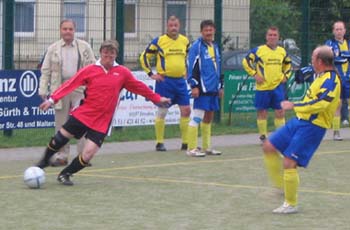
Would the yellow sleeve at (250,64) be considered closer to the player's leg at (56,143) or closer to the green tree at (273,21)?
the green tree at (273,21)

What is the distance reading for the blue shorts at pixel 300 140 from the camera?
10258mm

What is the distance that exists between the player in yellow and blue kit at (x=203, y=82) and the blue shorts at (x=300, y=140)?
5183 mm

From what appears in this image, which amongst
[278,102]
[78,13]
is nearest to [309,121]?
[278,102]

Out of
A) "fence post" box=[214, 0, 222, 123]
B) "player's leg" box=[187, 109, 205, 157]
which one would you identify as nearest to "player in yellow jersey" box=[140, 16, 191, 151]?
"player's leg" box=[187, 109, 205, 157]

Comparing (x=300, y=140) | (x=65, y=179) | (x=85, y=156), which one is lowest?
(x=65, y=179)

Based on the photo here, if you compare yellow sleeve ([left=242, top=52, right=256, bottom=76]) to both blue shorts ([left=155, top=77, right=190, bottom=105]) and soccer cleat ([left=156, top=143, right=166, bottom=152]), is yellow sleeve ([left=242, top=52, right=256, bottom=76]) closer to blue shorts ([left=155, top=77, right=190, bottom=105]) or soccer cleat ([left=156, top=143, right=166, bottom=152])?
blue shorts ([left=155, top=77, right=190, bottom=105])

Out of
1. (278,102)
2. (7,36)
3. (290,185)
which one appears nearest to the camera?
(290,185)

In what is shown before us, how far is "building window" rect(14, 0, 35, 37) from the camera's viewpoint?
59.8ft

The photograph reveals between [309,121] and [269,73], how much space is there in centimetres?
663

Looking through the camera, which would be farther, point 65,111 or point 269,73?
point 269,73

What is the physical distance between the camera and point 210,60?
15781mm

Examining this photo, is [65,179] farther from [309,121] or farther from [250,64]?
[250,64]

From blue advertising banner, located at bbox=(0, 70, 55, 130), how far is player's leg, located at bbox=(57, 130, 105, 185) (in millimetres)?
5205

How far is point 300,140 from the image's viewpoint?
1027cm
